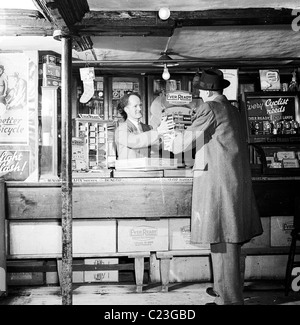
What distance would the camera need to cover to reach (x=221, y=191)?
3.32m

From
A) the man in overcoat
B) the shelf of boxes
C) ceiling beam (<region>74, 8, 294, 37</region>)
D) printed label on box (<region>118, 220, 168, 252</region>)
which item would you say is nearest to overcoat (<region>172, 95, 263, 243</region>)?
the man in overcoat

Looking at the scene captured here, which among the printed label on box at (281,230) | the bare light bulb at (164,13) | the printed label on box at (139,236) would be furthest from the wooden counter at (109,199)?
the bare light bulb at (164,13)

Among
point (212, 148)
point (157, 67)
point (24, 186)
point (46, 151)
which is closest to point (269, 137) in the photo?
point (157, 67)

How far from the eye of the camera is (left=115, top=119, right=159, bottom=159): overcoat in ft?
15.0

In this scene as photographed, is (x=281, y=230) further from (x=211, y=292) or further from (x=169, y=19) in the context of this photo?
(x=169, y=19)

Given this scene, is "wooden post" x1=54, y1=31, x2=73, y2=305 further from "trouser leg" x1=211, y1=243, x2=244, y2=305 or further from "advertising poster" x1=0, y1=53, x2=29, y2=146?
"advertising poster" x1=0, y1=53, x2=29, y2=146

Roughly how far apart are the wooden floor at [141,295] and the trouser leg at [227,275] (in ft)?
2.13

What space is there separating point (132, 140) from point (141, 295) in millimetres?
1799

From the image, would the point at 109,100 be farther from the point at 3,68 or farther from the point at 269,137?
the point at 269,137

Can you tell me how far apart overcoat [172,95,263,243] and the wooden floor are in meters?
0.95

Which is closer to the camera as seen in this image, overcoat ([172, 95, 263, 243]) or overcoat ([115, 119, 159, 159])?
overcoat ([172, 95, 263, 243])

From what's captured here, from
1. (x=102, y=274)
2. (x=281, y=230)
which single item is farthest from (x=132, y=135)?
(x=281, y=230)

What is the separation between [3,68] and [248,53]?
3384mm

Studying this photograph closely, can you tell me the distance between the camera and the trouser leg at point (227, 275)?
3.23 meters
